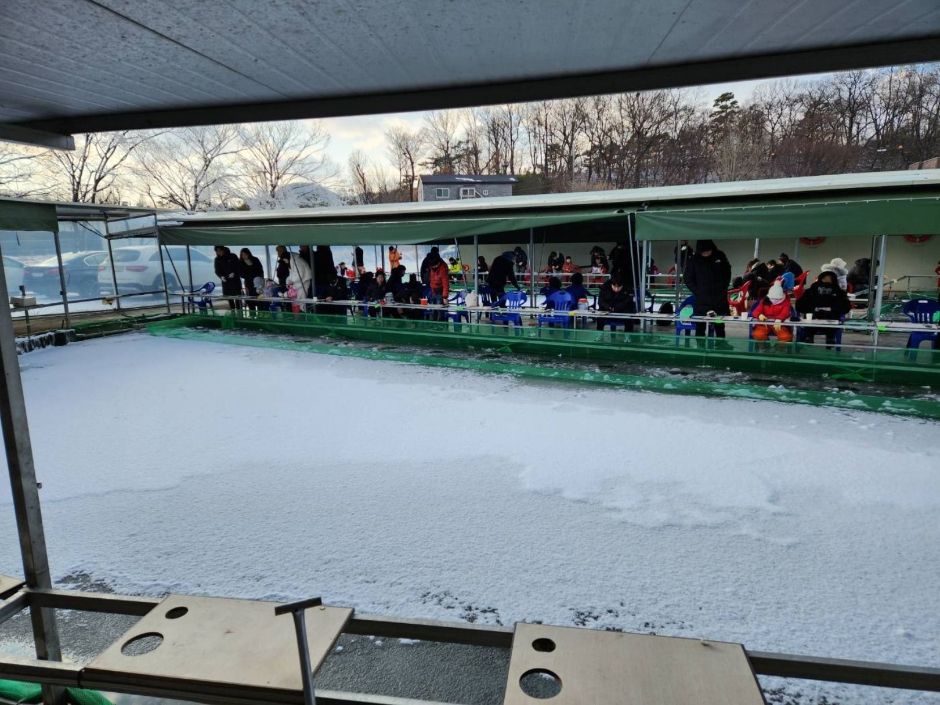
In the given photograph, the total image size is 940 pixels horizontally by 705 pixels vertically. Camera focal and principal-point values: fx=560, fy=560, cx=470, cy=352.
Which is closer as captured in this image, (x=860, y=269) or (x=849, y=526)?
(x=849, y=526)

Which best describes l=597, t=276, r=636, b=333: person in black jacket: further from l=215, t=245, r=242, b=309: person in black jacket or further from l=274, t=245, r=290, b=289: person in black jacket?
l=215, t=245, r=242, b=309: person in black jacket

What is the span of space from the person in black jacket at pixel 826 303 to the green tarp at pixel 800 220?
3.99 feet

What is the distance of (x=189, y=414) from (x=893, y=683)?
6411mm

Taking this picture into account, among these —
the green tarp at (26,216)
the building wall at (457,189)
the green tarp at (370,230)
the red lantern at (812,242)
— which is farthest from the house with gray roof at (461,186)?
the green tarp at (26,216)

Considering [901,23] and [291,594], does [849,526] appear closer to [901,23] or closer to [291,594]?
[901,23]

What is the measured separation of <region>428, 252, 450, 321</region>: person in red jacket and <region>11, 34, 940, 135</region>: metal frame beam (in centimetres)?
791

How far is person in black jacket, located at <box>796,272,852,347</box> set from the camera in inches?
290

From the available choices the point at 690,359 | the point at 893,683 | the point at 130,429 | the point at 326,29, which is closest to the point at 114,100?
the point at 326,29

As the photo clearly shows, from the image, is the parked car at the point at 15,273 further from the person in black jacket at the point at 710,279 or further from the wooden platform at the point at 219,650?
the wooden platform at the point at 219,650

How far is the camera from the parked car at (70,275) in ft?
48.5

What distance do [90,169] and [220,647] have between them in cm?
3334

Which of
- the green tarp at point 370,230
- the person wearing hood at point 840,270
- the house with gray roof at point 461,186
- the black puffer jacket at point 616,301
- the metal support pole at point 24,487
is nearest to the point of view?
the metal support pole at point 24,487

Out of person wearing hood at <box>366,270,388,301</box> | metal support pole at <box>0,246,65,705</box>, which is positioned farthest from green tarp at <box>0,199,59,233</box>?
metal support pole at <box>0,246,65,705</box>

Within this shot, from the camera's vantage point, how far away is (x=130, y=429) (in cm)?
577
